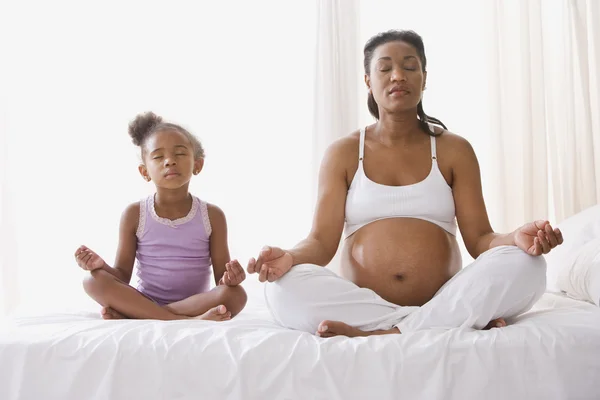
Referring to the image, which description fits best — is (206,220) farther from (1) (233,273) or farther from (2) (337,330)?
(2) (337,330)

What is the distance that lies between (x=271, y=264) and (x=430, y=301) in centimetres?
41

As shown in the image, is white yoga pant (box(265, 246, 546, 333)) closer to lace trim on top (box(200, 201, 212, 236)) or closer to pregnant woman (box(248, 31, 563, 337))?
pregnant woman (box(248, 31, 563, 337))

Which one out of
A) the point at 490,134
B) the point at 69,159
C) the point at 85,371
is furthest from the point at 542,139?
the point at 85,371

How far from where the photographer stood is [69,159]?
11.9ft

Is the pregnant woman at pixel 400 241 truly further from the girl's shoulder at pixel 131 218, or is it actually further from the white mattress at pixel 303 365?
the girl's shoulder at pixel 131 218

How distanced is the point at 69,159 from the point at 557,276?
239cm

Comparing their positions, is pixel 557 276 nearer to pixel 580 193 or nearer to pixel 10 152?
pixel 580 193

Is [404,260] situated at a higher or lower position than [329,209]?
lower

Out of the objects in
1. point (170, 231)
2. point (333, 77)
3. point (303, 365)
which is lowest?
point (303, 365)

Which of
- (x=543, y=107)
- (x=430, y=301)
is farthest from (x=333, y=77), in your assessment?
(x=430, y=301)

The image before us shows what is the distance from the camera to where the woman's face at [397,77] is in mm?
2193

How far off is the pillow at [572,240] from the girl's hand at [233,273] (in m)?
0.99

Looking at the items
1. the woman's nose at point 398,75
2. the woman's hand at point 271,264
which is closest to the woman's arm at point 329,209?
the woman's hand at point 271,264

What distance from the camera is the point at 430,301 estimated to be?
1811 mm
